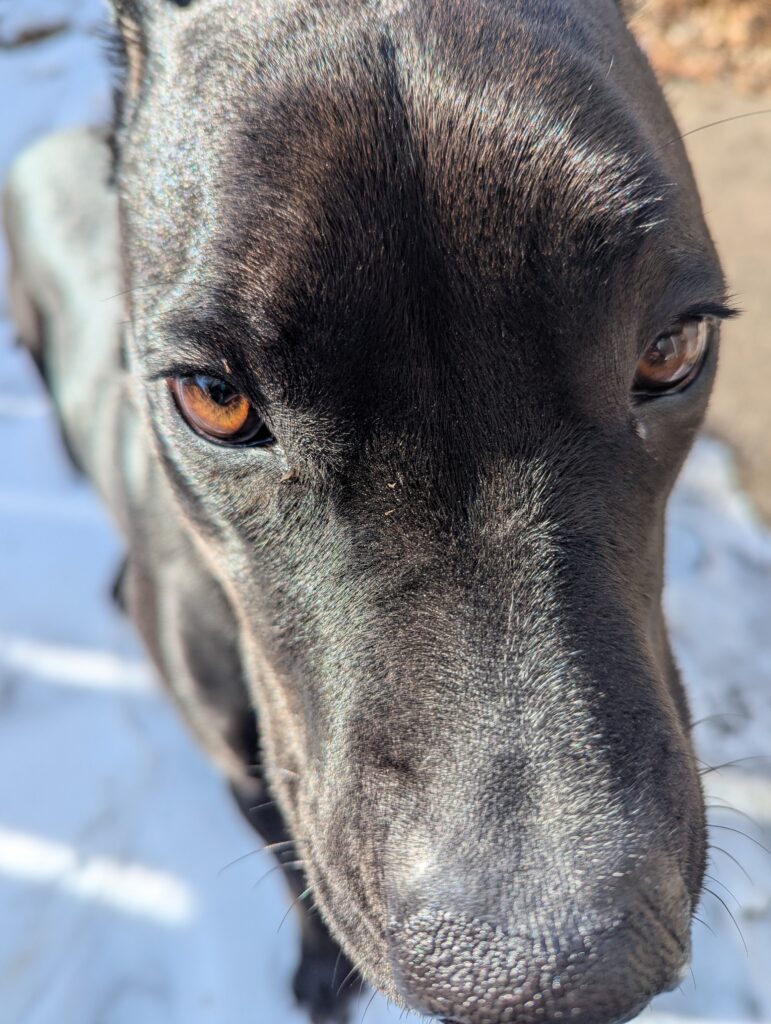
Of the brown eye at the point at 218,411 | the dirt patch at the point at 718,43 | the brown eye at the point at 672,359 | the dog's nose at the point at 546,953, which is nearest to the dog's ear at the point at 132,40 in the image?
the brown eye at the point at 218,411

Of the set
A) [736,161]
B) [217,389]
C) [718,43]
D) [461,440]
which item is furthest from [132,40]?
[718,43]

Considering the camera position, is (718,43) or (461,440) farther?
(718,43)

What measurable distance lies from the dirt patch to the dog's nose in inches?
207

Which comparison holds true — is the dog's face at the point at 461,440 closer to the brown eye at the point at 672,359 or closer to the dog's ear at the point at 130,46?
the brown eye at the point at 672,359

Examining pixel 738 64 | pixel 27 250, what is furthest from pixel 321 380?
pixel 738 64

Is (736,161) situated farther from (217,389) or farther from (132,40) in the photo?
(217,389)

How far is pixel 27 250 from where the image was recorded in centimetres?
407

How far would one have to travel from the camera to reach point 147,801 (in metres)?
3.36

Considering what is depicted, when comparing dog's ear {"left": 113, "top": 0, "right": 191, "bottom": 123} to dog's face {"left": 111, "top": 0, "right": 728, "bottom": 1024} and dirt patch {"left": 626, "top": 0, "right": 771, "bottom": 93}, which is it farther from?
dirt patch {"left": 626, "top": 0, "right": 771, "bottom": 93}

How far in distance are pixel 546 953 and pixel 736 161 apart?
4.85 m

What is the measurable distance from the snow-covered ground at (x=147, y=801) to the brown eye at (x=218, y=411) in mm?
1070

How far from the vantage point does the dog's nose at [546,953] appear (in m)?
1.33

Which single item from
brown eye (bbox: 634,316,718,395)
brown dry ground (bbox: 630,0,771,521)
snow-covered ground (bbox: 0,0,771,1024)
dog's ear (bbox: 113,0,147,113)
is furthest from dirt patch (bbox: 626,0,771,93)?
brown eye (bbox: 634,316,718,395)

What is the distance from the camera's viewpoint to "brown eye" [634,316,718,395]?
1.76 meters
